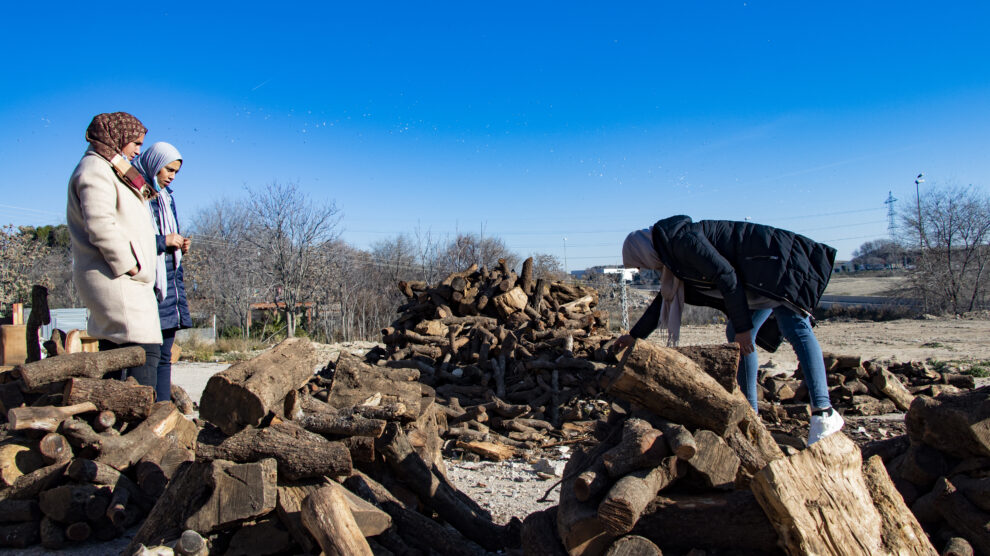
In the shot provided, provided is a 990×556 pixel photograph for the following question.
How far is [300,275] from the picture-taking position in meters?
19.5

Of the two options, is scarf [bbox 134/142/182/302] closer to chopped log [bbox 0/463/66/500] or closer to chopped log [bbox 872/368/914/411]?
chopped log [bbox 0/463/66/500]

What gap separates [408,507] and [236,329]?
1946 centimetres

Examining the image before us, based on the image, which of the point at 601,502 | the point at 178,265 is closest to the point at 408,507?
the point at 601,502

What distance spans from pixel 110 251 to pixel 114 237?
81 mm

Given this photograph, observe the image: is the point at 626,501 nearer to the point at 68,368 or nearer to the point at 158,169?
the point at 68,368

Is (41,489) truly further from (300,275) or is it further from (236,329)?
(236,329)

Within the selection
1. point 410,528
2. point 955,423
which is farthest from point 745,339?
point 410,528

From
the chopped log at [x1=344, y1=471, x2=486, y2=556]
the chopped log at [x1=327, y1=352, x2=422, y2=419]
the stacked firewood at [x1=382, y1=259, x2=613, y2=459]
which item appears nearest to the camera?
the chopped log at [x1=344, y1=471, x2=486, y2=556]

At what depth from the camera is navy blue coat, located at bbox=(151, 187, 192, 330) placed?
3.84m

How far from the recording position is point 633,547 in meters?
2.05

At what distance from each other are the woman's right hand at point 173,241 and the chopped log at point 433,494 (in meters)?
2.11

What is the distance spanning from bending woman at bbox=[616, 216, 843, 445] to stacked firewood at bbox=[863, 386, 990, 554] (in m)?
0.72

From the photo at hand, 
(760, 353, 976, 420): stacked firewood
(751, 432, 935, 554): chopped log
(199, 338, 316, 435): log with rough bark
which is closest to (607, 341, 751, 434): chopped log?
(751, 432, 935, 554): chopped log

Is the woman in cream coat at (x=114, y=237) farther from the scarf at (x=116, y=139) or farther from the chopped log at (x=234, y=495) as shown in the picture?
the chopped log at (x=234, y=495)
